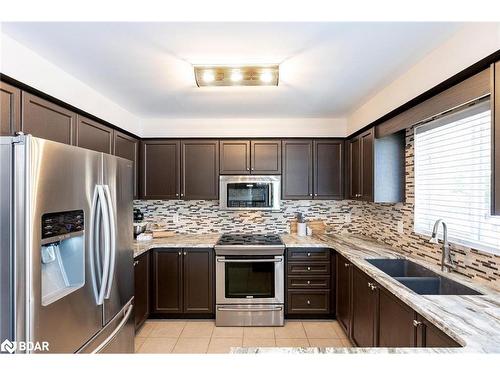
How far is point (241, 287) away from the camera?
2947mm

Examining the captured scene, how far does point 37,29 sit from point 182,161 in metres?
1.98

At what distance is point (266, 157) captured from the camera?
3.37 m

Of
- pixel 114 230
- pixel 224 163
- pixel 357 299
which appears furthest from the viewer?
pixel 224 163

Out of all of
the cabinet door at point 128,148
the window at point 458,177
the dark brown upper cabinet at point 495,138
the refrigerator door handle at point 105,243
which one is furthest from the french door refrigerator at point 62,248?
the window at point 458,177

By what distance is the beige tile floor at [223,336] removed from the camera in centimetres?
252

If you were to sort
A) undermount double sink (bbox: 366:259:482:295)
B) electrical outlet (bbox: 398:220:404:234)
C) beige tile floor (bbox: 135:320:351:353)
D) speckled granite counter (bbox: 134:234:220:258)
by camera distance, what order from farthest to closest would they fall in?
speckled granite counter (bbox: 134:234:220:258), electrical outlet (bbox: 398:220:404:234), beige tile floor (bbox: 135:320:351:353), undermount double sink (bbox: 366:259:482:295)

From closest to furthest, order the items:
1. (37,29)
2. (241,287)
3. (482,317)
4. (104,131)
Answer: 1. (482,317)
2. (37,29)
3. (104,131)
4. (241,287)

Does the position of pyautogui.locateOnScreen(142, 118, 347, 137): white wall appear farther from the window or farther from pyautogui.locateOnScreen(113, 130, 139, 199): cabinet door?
the window

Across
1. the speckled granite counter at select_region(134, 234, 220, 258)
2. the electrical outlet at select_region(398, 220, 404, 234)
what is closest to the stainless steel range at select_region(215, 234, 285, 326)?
the speckled granite counter at select_region(134, 234, 220, 258)

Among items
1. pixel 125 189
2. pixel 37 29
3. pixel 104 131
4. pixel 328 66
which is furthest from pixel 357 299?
pixel 37 29

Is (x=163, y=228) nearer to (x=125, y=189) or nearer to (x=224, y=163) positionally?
(x=224, y=163)

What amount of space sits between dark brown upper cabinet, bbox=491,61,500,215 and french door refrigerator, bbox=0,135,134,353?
6.77 feet

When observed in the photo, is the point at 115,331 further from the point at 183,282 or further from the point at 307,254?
the point at 307,254

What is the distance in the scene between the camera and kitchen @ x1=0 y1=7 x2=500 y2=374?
1.30 meters
